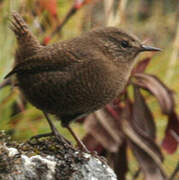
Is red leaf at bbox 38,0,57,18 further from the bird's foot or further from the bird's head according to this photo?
the bird's foot

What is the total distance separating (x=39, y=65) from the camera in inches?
116

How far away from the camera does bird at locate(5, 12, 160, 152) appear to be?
2809 millimetres

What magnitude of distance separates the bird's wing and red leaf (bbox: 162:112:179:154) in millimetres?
1083

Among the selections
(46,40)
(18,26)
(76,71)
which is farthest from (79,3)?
(76,71)

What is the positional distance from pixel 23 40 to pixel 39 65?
338 millimetres

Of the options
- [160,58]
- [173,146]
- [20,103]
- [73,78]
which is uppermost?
[73,78]

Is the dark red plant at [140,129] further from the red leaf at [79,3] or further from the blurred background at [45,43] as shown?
the red leaf at [79,3]

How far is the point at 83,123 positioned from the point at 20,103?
1.69 ft

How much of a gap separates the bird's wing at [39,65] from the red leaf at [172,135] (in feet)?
3.55

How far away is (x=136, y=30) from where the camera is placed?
693cm

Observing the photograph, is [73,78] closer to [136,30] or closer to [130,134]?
[130,134]

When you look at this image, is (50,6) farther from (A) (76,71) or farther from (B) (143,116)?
(A) (76,71)

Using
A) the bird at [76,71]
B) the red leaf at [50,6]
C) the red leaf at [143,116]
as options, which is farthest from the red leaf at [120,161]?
the red leaf at [50,6]

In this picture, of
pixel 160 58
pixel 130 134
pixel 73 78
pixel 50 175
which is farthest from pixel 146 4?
pixel 50 175
